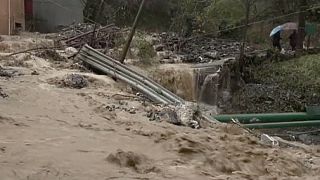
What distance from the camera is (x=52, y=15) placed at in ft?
75.2

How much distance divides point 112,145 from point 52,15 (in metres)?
17.3

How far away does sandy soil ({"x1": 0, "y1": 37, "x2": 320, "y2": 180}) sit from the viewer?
5.43 m

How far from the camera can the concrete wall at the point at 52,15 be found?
22844mm

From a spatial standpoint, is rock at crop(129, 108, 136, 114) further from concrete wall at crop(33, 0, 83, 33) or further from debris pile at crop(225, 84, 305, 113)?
concrete wall at crop(33, 0, 83, 33)

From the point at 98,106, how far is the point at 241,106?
8.24 m

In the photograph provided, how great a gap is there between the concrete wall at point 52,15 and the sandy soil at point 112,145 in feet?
45.7

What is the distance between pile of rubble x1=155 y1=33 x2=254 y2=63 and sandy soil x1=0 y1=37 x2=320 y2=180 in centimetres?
748

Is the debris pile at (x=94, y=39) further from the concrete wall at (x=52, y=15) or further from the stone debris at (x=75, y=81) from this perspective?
the concrete wall at (x=52, y=15)

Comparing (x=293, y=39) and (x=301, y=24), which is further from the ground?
(x=301, y=24)

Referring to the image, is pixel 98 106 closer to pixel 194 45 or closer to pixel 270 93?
pixel 270 93

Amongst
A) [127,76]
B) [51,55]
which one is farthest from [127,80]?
[51,55]

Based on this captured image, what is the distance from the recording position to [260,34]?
78.1ft

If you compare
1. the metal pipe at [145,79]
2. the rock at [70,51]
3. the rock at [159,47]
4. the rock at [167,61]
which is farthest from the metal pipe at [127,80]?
the rock at [159,47]

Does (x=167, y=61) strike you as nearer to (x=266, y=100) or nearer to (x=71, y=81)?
(x=266, y=100)
